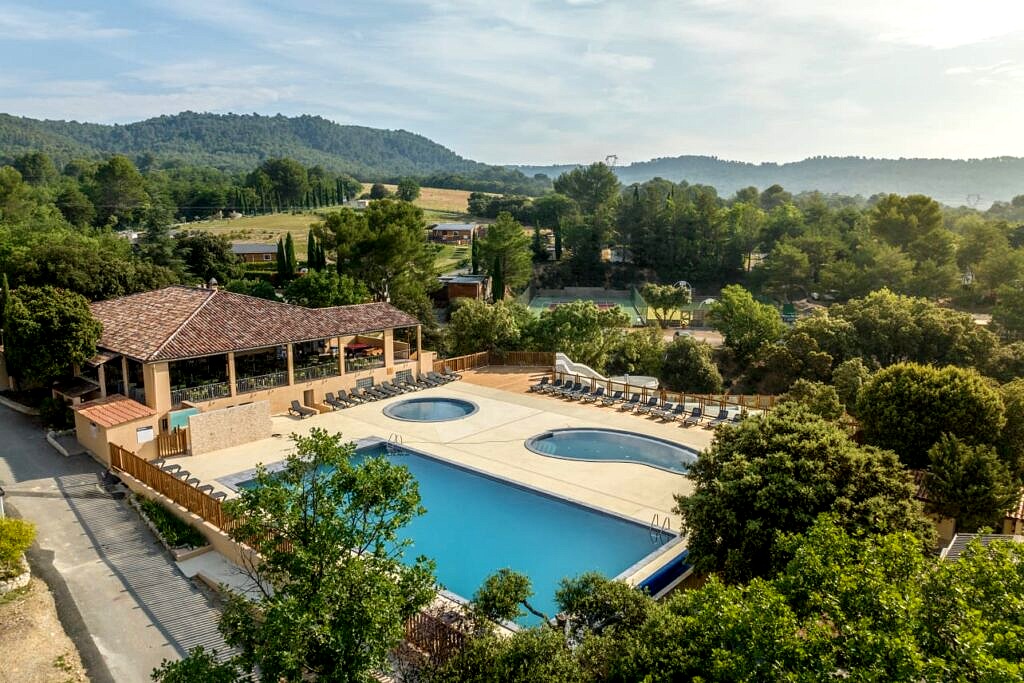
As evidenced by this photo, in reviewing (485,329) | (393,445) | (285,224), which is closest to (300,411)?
(393,445)

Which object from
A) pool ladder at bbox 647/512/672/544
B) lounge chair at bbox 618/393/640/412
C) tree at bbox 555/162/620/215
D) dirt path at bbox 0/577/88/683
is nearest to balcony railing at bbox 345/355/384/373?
lounge chair at bbox 618/393/640/412

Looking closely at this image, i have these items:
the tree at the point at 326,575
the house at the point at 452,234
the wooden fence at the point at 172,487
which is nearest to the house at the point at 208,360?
the wooden fence at the point at 172,487

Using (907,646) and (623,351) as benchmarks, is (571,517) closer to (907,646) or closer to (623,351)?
(907,646)

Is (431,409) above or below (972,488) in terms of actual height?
below

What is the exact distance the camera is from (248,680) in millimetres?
7020

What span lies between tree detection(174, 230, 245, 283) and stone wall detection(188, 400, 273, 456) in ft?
91.4

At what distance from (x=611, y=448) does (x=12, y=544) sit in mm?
15604

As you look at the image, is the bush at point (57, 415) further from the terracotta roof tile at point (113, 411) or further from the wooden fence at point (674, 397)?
the wooden fence at point (674, 397)

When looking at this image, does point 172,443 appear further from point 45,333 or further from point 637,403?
point 637,403

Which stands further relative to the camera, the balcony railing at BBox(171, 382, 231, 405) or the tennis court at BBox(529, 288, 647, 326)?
the tennis court at BBox(529, 288, 647, 326)

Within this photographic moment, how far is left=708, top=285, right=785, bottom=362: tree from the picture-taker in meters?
39.0

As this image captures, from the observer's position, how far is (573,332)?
32.0 metres

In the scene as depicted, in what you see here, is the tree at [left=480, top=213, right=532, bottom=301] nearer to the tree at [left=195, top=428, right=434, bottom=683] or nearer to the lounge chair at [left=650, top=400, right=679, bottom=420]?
the lounge chair at [left=650, top=400, right=679, bottom=420]

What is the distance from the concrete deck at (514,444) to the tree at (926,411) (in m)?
5.16
